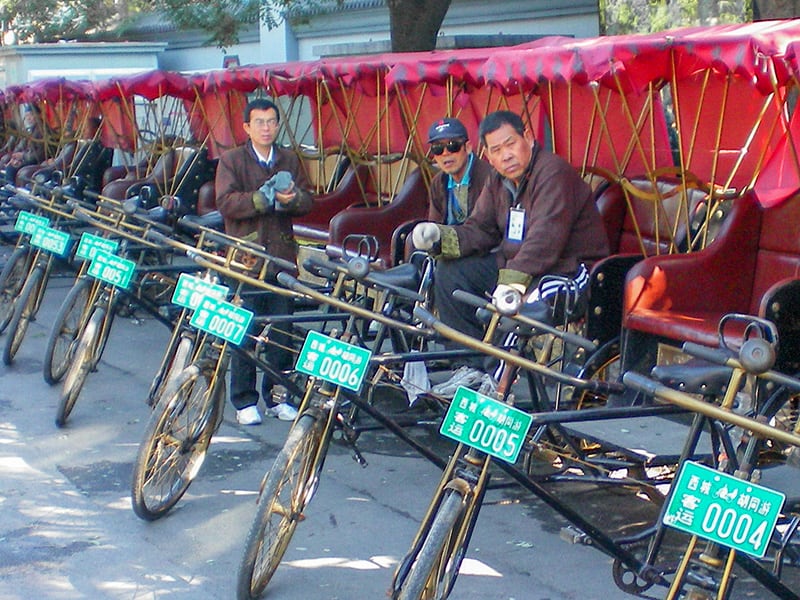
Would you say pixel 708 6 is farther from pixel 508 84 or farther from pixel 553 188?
pixel 553 188

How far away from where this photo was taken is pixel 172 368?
16.8ft

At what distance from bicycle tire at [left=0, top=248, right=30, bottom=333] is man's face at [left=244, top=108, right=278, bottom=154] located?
2.34 m

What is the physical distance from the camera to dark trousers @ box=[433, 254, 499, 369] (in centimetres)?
543

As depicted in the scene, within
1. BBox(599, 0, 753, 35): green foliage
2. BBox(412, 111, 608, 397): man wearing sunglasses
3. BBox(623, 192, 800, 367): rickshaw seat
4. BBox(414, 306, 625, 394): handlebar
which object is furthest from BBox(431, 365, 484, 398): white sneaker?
BBox(599, 0, 753, 35): green foliage

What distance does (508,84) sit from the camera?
6.36 metres

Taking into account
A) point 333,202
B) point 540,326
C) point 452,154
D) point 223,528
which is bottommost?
point 223,528

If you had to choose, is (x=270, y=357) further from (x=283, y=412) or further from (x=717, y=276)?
(x=717, y=276)

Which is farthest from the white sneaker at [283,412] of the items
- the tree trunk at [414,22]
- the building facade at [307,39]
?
the building facade at [307,39]

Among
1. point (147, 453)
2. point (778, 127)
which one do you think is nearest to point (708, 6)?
point (778, 127)

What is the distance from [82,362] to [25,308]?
1415 mm

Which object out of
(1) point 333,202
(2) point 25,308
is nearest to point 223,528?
(2) point 25,308

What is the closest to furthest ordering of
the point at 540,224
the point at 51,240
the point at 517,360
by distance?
the point at 517,360 → the point at 540,224 → the point at 51,240

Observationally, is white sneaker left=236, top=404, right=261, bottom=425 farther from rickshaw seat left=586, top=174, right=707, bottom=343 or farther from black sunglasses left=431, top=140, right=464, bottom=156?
rickshaw seat left=586, top=174, right=707, bottom=343

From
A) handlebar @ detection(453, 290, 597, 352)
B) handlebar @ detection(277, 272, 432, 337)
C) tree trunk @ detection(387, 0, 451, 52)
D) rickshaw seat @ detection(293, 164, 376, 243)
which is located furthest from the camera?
tree trunk @ detection(387, 0, 451, 52)
